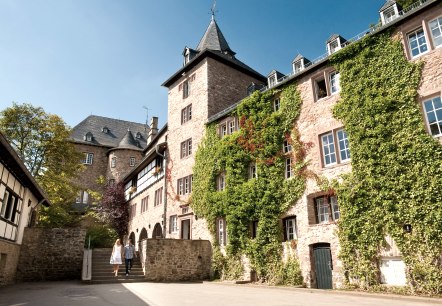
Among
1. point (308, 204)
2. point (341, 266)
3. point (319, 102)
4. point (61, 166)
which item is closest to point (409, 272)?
point (341, 266)

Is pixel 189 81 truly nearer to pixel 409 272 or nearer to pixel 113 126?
pixel 409 272

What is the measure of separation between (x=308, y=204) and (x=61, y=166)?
1879 cm

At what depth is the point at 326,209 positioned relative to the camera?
45.9 feet

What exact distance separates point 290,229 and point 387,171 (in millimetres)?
5022

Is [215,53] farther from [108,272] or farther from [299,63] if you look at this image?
[108,272]

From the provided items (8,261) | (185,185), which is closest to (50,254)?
(8,261)

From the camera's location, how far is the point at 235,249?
1692 cm

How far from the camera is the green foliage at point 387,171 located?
1061 centimetres

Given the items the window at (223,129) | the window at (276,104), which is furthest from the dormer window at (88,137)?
the window at (276,104)

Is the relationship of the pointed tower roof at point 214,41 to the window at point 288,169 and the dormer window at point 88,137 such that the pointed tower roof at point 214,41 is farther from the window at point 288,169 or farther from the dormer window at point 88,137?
the dormer window at point 88,137

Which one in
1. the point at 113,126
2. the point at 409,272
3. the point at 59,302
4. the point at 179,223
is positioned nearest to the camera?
the point at 59,302

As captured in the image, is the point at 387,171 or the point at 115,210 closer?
the point at 387,171

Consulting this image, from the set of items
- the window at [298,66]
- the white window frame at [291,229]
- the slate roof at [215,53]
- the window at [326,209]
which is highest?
the slate roof at [215,53]

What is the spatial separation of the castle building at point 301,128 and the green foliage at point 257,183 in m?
0.40
